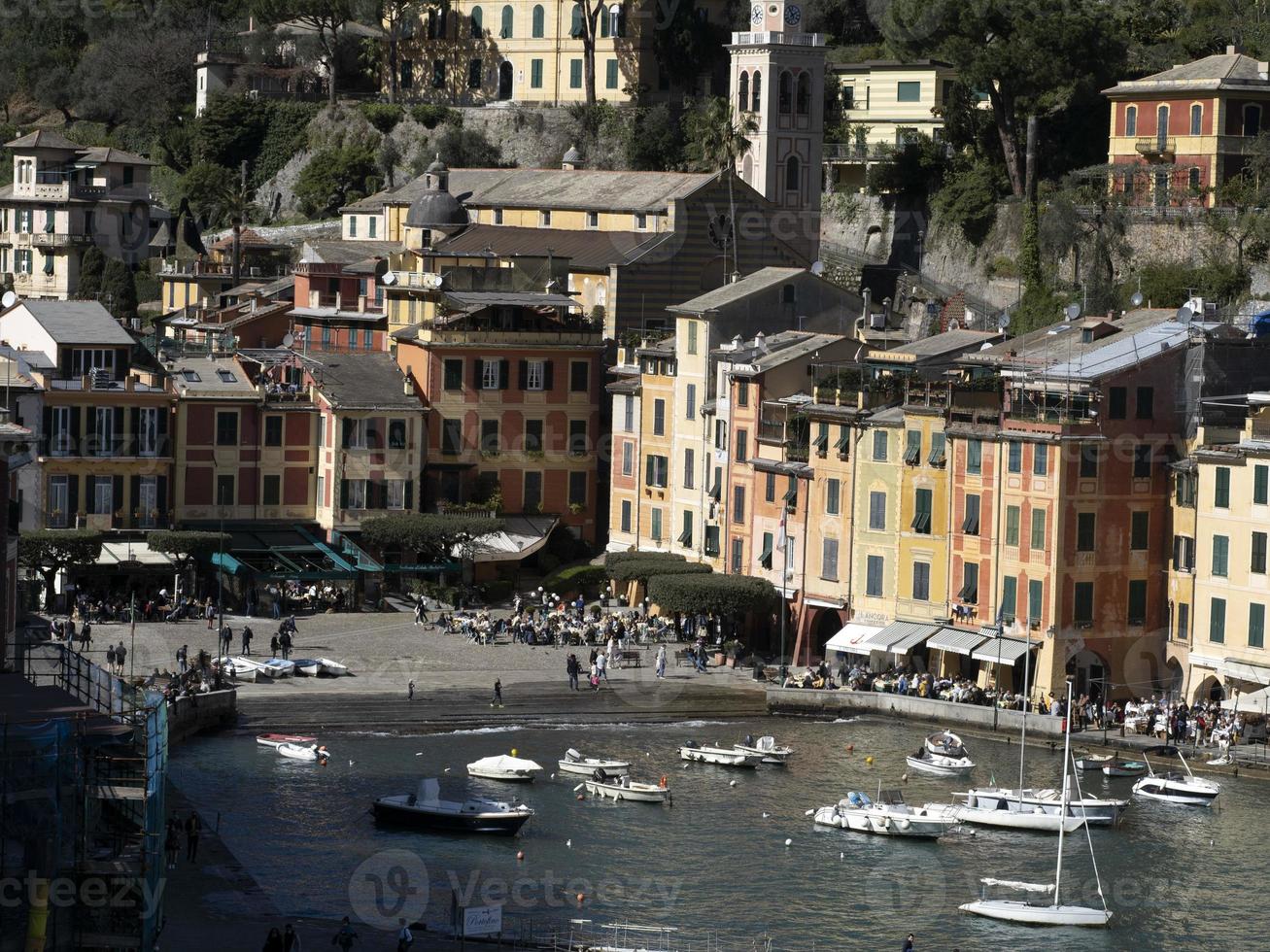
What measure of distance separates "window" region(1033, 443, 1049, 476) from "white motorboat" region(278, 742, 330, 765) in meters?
23.7

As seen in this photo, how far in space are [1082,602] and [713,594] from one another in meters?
12.9

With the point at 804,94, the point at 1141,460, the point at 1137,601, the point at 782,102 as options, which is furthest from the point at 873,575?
the point at 804,94

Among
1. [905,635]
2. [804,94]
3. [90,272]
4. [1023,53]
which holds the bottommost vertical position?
[905,635]

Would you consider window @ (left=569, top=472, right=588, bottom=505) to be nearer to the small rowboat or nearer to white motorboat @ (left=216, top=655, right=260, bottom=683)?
white motorboat @ (left=216, top=655, right=260, bottom=683)

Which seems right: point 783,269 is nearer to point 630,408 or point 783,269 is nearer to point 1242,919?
point 630,408

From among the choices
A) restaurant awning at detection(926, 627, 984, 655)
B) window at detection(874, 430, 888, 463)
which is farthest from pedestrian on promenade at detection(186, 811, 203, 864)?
window at detection(874, 430, 888, 463)

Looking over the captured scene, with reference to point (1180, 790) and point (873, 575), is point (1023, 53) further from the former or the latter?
point (1180, 790)

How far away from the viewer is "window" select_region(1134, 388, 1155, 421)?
295 ft

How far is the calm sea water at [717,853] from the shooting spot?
66.6 m

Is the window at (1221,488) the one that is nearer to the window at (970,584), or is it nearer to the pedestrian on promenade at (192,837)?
the window at (970,584)

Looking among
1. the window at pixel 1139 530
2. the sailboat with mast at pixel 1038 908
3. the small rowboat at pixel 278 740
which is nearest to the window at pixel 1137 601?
the window at pixel 1139 530

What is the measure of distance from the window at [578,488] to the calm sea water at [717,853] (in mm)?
26240

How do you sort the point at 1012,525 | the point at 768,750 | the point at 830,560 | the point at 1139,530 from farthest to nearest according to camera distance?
the point at 830,560 < the point at 1139,530 < the point at 1012,525 < the point at 768,750

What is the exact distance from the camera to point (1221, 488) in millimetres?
88250
